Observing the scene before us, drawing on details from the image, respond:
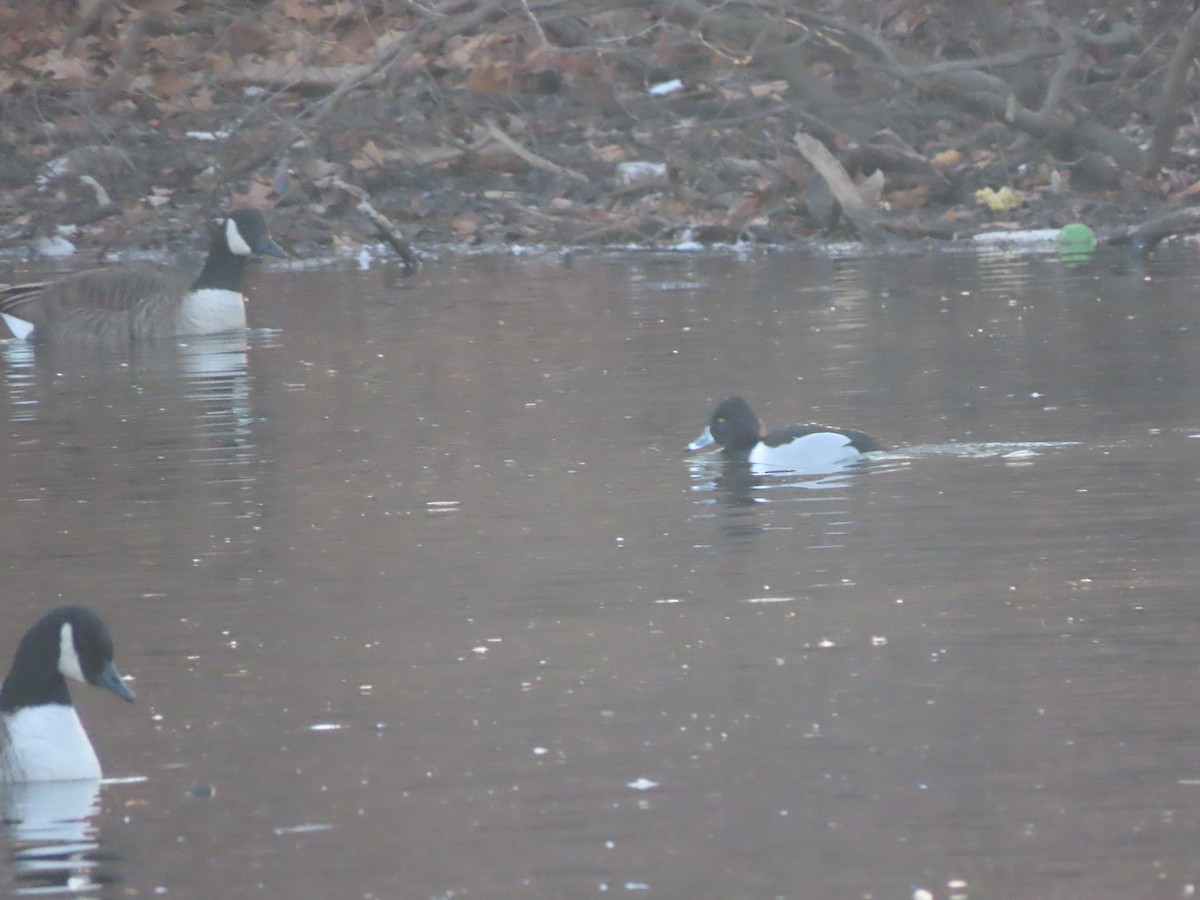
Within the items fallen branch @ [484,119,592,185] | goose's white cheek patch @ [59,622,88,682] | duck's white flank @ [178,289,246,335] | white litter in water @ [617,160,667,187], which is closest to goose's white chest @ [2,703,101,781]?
goose's white cheek patch @ [59,622,88,682]

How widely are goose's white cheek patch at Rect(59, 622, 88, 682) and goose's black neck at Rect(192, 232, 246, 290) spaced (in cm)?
1207

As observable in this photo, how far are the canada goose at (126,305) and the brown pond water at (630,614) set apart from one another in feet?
8.39

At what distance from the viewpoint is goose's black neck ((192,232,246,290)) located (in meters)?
Result: 18.8

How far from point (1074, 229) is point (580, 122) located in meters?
6.84

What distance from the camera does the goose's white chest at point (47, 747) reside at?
658 centimetres

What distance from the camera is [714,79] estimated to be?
26.6 meters

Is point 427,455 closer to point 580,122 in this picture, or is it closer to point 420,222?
point 420,222

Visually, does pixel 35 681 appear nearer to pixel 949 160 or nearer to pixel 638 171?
pixel 949 160

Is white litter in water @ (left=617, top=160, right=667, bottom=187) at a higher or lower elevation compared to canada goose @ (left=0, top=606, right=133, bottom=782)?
higher

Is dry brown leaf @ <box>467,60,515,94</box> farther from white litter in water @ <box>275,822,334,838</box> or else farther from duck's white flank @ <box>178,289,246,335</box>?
white litter in water @ <box>275,822,334,838</box>

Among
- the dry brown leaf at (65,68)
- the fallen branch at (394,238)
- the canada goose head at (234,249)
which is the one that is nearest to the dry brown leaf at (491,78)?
the fallen branch at (394,238)

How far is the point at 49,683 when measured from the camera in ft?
22.2

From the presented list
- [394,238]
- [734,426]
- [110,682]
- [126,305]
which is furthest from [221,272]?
[110,682]

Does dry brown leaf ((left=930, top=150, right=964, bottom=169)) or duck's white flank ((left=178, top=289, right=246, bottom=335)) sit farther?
dry brown leaf ((left=930, top=150, right=964, bottom=169))
